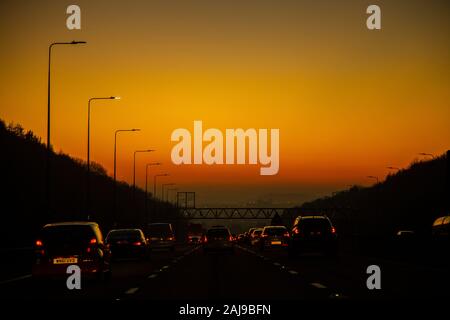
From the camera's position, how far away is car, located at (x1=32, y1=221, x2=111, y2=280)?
2473 centimetres

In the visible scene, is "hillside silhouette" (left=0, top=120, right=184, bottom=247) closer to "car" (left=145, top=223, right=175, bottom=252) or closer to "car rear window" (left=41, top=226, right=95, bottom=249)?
"car" (left=145, top=223, right=175, bottom=252)

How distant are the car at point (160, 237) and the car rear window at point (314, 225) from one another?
18.4 m

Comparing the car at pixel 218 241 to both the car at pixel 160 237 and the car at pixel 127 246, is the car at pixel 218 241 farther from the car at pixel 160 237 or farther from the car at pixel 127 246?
the car at pixel 127 246

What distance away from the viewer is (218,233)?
183 feet

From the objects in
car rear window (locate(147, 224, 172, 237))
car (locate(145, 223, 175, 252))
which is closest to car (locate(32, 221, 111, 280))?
car (locate(145, 223, 175, 252))

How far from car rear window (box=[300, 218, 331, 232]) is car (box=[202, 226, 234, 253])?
12.3 meters

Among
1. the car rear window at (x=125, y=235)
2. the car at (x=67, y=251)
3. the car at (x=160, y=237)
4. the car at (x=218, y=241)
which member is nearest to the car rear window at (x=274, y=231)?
the car at (x=160, y=237)

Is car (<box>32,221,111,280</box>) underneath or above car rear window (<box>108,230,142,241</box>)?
above

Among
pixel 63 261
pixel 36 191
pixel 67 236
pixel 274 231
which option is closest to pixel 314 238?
pixel 67 236

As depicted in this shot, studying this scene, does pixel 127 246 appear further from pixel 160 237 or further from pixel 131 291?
pixel 131 291

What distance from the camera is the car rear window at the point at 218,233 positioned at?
55.8 m

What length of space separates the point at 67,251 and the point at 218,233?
1230 inches
